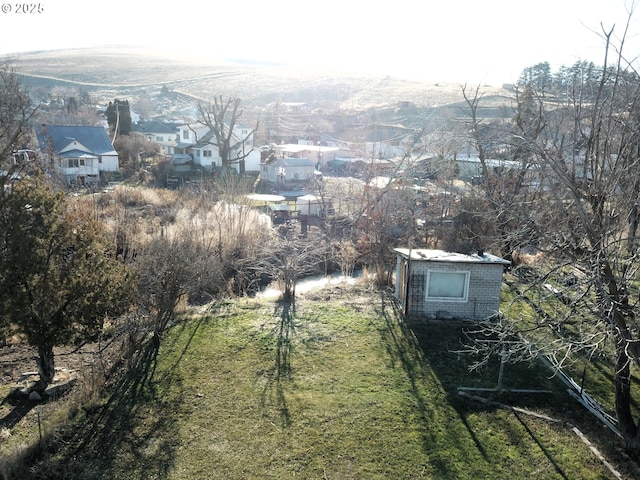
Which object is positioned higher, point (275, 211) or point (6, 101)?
point (6, 101)

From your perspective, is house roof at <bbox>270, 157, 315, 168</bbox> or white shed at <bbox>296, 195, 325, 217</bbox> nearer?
white shed at <bbox>296, 195, 325, 217</bbox>

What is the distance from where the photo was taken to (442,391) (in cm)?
816

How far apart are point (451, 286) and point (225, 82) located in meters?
113

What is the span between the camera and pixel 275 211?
22312 mm

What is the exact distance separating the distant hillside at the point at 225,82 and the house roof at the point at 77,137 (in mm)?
52873

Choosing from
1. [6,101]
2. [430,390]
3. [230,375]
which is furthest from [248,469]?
[6,101]

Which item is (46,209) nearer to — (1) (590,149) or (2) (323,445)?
(2) (323,445)

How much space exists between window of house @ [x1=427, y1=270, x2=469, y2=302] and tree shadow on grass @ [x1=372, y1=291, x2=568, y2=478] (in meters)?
0.66

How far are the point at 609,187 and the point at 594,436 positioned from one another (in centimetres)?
370

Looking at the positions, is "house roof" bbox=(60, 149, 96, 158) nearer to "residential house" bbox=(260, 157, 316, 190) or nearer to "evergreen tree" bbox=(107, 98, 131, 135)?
"evergreen tree" bbox=(107, 98, 131, 135)

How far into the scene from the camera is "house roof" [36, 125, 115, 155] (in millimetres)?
34344

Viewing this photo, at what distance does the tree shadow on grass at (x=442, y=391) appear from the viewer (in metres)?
6.60

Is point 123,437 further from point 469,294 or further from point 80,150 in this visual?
point 80,150

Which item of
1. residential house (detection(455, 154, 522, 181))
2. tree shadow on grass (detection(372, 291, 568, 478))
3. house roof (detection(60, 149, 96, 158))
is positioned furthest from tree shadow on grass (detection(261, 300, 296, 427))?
house roof (detection(60, 149, 96, 158))
